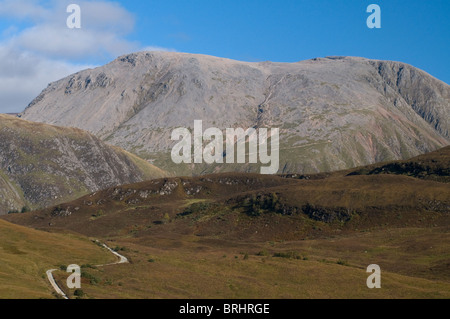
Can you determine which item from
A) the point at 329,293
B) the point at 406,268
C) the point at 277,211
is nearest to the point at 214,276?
the point at 329,293

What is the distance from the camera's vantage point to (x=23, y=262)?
75.5m

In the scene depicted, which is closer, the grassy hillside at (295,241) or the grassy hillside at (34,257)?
the grassy hillside at (34,257)

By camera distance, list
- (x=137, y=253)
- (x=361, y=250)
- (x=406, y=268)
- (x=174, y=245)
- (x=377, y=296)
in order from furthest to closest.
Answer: (x=174, y=245)
(x=361, y=250)
(x=137, y=253)
(x=406, y=268)
(x=377, y=296)

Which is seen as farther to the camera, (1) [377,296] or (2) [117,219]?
(2) [117,219]

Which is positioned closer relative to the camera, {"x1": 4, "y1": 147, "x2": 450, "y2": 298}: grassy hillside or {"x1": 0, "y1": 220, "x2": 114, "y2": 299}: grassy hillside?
{"x1": 0, "y1": 220, "x2": 114, "y2": 299}: grassy hillside

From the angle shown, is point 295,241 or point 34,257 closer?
point 34,257

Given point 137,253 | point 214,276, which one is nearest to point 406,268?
point 214,276

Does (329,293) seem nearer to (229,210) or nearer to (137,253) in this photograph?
(137,253)

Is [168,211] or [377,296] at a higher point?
[168,211]

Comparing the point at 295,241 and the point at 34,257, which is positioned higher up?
the point at 34,257

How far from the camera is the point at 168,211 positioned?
19475 centimetres
